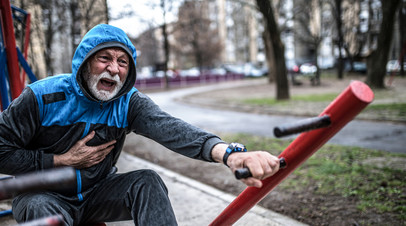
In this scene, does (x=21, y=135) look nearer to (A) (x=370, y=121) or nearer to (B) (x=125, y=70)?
(B) (x=125, y=70)

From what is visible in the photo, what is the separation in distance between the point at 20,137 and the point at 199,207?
2.13 meters

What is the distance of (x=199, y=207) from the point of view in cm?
362

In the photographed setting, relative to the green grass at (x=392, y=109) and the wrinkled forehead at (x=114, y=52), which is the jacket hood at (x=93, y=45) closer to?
the wrinkled forehead at (x=114, y=52)

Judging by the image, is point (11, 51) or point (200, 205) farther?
point (200, 205)

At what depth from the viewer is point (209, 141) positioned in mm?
1885

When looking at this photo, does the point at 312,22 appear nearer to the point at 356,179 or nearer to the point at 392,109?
the point at 392,109

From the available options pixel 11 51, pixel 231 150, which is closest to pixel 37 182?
pixel 231 150

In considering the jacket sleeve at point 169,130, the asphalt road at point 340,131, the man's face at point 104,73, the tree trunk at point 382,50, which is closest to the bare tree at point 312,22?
the tree trunk at point 382,50

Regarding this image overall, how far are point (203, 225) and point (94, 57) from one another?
1.89 metres

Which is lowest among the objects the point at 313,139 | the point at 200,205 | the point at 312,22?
the point at 200,205

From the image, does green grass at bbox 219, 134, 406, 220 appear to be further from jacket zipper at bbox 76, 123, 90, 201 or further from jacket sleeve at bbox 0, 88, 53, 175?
jacket sleeve at bbox 0, 88, 53, 175

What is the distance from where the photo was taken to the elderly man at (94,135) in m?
1.92

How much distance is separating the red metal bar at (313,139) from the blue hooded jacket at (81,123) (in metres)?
0.35

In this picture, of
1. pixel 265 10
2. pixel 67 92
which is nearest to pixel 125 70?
pixel 67 92
